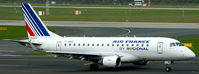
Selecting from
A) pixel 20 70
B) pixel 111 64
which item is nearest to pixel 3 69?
pixel 20 70

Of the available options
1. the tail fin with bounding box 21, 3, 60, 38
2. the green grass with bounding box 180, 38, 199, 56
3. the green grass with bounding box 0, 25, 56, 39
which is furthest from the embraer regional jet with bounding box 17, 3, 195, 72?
the green grass with bounding box 0, 25, 56, 39

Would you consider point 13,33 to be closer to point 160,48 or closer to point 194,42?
point 194,42

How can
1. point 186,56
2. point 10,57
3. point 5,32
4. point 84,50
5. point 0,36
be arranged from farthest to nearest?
point 5,32, point 0,36, point 10,57, point 84,50, point 186,56

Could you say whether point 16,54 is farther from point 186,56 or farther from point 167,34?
point 167,34

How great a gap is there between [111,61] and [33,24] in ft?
29.5

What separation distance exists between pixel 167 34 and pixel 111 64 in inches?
1837

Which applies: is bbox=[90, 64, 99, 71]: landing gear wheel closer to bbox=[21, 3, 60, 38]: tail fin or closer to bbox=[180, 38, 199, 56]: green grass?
bbox=[21, 3, 60, 38]: tail fin

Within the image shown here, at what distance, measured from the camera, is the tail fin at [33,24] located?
49084 millimetres

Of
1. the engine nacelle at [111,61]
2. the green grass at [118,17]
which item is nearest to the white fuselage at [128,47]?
the engine nacelle at [111,61]

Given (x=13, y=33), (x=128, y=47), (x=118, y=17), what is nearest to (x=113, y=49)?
(x=128, y=47)

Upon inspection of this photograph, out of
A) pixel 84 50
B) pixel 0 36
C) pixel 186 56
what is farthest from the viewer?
pixel 0 36

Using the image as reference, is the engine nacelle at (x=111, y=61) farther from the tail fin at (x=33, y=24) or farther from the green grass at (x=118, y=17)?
the green grass at (x=118, y=17)

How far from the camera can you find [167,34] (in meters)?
89.5

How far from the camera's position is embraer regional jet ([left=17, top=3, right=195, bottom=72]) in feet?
146
